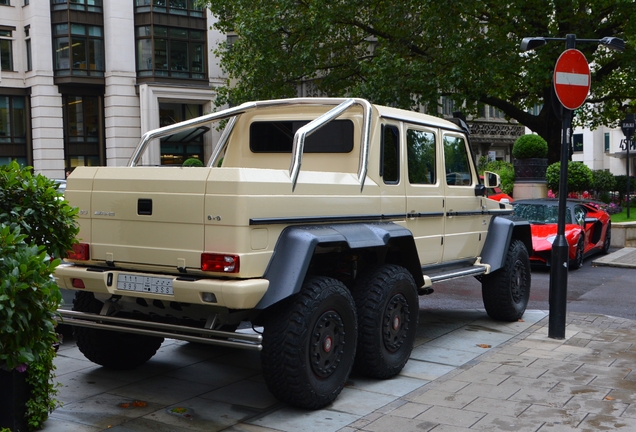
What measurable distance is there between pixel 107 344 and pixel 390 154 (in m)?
3.05

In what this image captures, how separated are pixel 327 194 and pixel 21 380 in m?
2.58

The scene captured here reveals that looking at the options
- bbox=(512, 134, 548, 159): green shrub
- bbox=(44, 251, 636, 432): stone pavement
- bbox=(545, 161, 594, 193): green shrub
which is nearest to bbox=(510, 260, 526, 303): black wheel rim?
bbox=(44, 251, 636, 432): stone pavement

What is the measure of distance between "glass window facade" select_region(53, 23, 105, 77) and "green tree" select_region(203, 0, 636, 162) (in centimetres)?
1290

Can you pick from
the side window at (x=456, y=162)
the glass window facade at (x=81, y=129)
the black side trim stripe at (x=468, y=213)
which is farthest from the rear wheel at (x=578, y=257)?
the glass window facade at (x=81, y=129)

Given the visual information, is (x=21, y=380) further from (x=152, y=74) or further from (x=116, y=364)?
(x=152, y=74)

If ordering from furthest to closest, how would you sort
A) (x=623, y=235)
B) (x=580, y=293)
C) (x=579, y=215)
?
(x=623, y=235) → (x=579, y=215) → (x=580, y=293)

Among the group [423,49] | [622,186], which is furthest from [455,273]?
[622,186]

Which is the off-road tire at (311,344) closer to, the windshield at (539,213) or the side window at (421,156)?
the side window at (421,156)

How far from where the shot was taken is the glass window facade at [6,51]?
3728cm

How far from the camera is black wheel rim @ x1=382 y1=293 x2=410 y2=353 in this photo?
22.0 ft

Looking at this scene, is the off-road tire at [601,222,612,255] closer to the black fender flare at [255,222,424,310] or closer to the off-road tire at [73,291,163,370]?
the black fender flare at [255,222,424,310]

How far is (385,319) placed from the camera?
22.0 feet

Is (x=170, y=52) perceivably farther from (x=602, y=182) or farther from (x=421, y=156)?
(x=421, y=156)

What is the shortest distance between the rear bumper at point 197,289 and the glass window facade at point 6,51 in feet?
114
